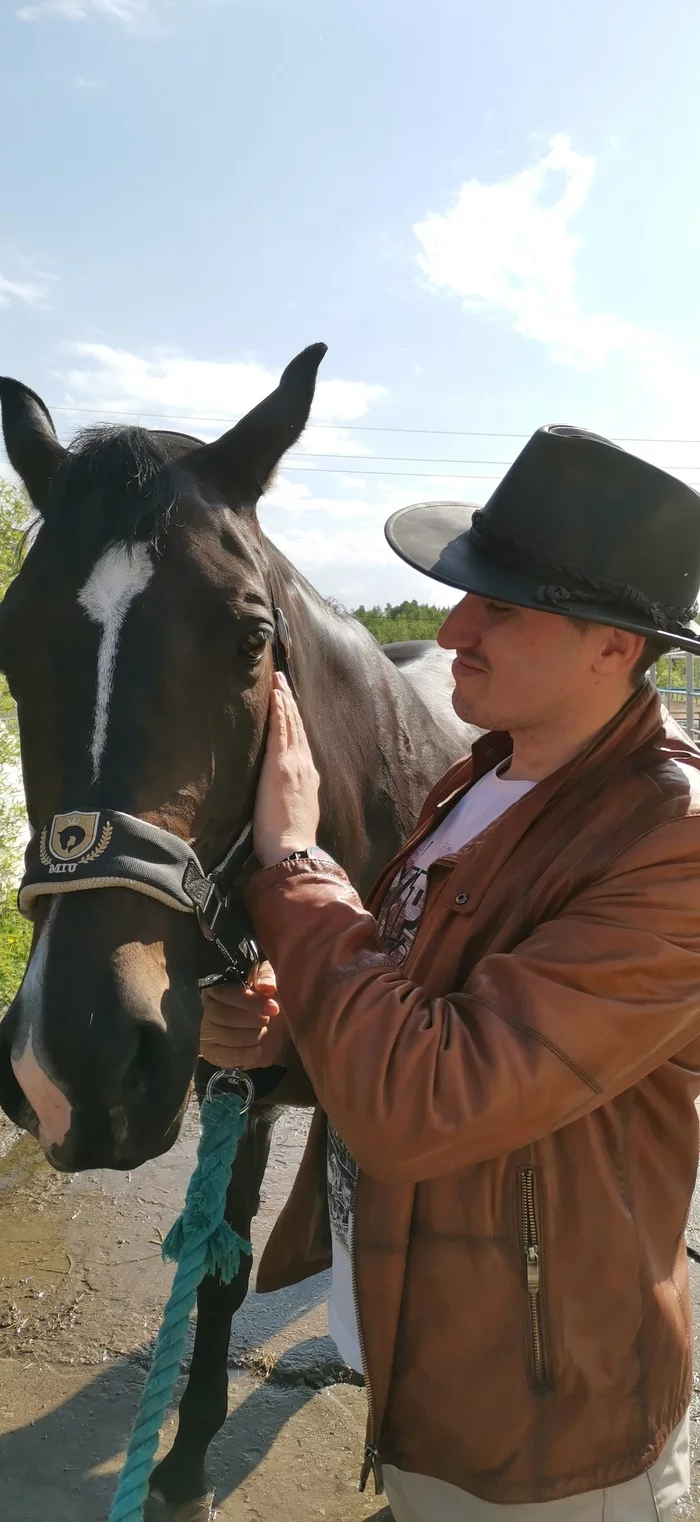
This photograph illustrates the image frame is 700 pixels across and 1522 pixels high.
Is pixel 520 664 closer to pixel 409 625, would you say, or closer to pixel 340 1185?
pixel 340 1185

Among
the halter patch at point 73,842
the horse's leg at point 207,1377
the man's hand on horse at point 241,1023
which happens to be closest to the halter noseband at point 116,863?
the halter patch at point 73,842

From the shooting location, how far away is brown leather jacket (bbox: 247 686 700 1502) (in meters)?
1.15

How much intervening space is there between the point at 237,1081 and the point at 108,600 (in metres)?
1.04

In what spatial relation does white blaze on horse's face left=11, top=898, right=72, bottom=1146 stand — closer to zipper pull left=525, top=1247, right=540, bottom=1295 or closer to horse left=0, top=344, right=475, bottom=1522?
horse left=0, top=344, right=475, bottom=1522

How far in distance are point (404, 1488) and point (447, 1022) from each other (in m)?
0.81

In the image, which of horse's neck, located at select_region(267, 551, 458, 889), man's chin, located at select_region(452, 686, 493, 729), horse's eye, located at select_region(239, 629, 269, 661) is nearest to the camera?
man's chin, located at select_region(452, 686, 493, 729)

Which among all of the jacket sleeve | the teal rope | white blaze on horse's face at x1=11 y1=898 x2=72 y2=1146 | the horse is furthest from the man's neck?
the teal rope

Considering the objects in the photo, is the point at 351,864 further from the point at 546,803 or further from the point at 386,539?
the point at 546,803

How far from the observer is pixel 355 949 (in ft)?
4.22

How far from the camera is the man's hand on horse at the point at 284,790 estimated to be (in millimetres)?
1497

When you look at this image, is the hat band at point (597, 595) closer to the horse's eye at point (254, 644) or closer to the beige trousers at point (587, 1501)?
the horse's eye at point (254, 644)

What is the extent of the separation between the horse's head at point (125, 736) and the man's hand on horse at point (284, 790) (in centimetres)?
5

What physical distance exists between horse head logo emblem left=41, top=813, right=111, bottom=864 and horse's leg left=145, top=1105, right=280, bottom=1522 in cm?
138

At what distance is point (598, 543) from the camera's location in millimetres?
1320
